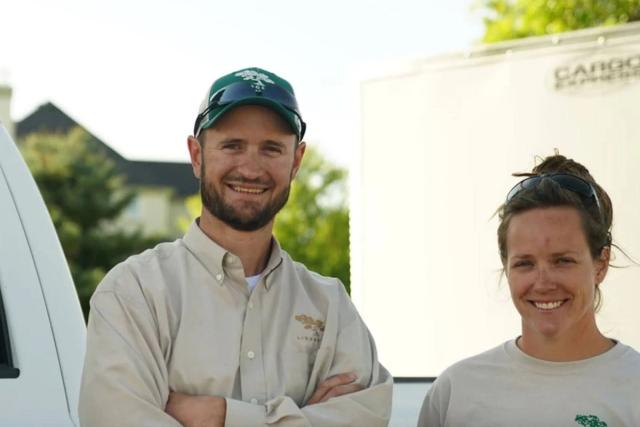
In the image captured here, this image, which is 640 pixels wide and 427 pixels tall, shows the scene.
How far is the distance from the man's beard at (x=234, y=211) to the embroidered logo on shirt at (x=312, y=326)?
A: 0.79 feet

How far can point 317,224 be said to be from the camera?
129ft

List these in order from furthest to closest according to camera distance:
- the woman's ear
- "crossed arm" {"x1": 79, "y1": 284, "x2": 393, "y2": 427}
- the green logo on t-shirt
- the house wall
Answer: the house wall < the woman's ear < the green logo on t-shirt < "crossed arm" {"x1": 79, "y1": 284, "x2": 393, "y2": 427}

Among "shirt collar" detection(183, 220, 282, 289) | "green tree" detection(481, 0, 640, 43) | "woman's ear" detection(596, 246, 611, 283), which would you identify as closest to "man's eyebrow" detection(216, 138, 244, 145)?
"shirt collar" detection(183, 220, 282, 289)

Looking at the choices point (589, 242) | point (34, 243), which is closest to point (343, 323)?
point (589, 242)

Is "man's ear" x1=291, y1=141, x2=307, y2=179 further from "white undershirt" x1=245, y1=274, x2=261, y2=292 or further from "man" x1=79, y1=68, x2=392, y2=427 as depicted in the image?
"white undershirt" x1=245, y1=274, x2=261, y2=292

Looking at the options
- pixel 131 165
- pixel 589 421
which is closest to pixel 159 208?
pixel 131 165

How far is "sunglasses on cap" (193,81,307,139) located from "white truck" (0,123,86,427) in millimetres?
543

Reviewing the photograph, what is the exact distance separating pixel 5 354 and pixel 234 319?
57cm

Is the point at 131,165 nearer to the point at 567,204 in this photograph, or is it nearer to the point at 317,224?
the point at 317,224

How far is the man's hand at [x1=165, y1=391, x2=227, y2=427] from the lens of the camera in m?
2.57

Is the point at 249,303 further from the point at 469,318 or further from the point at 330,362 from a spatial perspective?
the point at 469,318

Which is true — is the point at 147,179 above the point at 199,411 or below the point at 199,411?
above

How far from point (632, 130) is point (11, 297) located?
4.38 meters

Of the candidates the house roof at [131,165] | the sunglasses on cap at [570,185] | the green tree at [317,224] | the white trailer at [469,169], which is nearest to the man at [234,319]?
the sunglasses on cap at [570,185]
